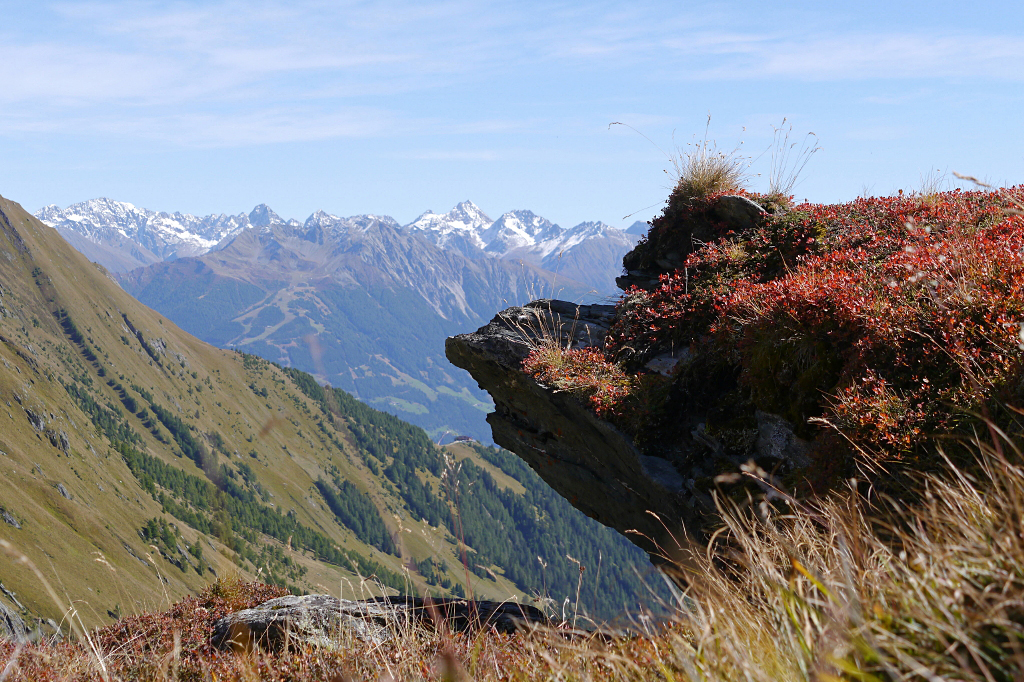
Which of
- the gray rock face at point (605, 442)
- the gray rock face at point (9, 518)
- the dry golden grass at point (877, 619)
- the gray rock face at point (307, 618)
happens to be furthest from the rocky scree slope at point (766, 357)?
the gray rock face at point (9, 518)

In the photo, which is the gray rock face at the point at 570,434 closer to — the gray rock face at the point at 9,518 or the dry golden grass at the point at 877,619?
the dry golden grass at the point at 877,619

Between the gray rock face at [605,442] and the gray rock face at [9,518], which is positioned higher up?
the gray rock face at [605,442]

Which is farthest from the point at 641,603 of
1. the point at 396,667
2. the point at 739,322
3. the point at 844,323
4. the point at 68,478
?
the point at 68,478

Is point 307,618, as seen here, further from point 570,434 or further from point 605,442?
point 570,434

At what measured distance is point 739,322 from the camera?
9.30 m

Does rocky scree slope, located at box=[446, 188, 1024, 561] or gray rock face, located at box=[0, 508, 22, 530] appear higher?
rocky scree slope, located at box=[446, 188, 1024, 561]

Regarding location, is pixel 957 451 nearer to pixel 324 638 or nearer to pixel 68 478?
pixel 324 638

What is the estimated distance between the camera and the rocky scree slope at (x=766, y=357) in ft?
19.8

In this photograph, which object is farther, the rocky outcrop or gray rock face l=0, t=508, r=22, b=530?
gray rock face l=0, t=508, r=22, b=530

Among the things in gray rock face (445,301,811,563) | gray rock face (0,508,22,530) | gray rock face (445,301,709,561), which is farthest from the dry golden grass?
gray rock face (0,508,22,530)

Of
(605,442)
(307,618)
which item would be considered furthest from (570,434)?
(307,618)

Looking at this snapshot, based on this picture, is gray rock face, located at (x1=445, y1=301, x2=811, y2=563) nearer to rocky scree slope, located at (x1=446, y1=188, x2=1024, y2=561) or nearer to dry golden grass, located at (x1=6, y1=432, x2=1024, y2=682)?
rocky scree slope, located at (x1=446, y1=188, x2=1024, y2=561)

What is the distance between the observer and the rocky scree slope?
6039 mm

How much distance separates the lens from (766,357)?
866cm
